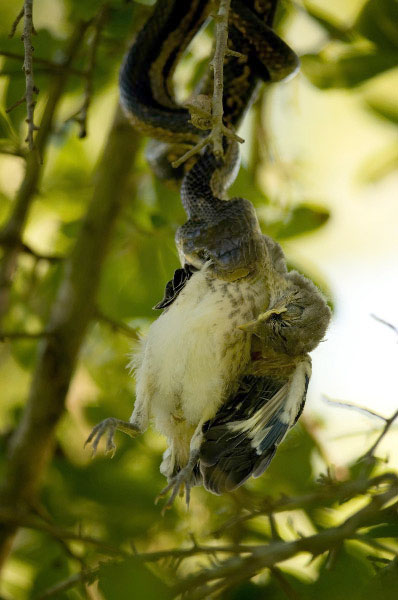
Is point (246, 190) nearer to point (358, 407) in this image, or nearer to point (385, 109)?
point (385, 109)

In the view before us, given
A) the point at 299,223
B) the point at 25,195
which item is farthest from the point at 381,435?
the point at 25,195

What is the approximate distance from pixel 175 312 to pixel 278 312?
0.20m

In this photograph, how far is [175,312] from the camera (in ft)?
4.29

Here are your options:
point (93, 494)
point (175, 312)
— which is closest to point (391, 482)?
point (175, 312)

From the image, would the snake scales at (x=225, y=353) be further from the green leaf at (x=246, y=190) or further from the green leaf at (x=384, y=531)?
the green leaf at (x=246, y=190)

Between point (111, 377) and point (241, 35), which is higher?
point (241, 35)

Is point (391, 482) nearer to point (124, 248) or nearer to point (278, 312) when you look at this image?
point (278, 312)

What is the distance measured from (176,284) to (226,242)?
0.13 m

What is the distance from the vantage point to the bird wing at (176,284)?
4.40 ft

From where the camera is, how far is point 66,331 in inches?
82.4

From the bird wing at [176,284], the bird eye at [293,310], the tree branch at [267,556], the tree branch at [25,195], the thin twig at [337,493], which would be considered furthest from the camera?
the tree branch at [25,195]

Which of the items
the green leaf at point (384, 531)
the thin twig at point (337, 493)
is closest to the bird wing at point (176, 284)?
the thin twig at point (337, 493)

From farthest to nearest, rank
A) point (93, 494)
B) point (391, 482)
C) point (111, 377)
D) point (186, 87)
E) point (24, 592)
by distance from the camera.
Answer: point (111, 377) → point (186, 87) → point (93, 494) → point (24, 592) → point (391, 482)

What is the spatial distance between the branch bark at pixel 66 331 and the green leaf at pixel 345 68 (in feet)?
1.81
